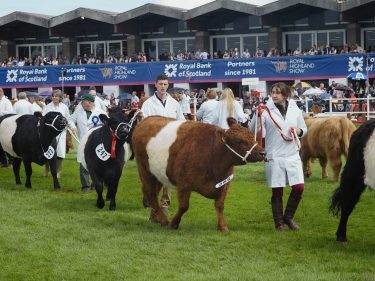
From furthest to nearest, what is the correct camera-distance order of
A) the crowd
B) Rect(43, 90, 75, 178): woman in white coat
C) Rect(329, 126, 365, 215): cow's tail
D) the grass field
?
the crowd < Rect(43, 90, 75, 178): woman in white coat < Rect(329, 126, 365, 215): cow's tail < the grass field

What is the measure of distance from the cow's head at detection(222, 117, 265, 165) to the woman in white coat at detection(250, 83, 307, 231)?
0.36 meters

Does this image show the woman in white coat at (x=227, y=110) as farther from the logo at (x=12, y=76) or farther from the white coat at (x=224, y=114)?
the logo at (x=12, y=76)

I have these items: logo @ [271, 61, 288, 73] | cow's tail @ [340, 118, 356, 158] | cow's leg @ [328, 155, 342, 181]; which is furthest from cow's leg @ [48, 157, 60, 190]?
logo @ [271, 61, 288, 73]

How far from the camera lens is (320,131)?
15438 mm

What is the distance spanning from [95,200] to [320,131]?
16.5 ft

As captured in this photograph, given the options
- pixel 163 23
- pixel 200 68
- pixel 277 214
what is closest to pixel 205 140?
pixel 277 214

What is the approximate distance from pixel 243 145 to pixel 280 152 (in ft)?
2.01

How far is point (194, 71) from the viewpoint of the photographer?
4478 centimetres

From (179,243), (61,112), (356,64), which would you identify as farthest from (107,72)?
(179,243)

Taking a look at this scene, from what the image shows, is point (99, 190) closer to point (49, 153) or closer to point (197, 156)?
point (197, 156)

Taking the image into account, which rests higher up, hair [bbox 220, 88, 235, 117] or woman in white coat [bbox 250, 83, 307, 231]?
hair [bbox 220, 88, 235, 117]

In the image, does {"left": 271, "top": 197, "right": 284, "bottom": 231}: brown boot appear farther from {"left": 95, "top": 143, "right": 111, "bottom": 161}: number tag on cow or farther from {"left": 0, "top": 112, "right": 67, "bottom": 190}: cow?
{"left": 0, "top": 112, "right": 67, "bottom": 190}: cow

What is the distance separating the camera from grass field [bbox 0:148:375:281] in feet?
26.0

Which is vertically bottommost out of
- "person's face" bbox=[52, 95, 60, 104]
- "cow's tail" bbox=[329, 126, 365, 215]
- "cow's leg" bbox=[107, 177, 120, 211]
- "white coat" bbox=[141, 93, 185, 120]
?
"cow's leg" bbox=[107, 177, 120, 211]
